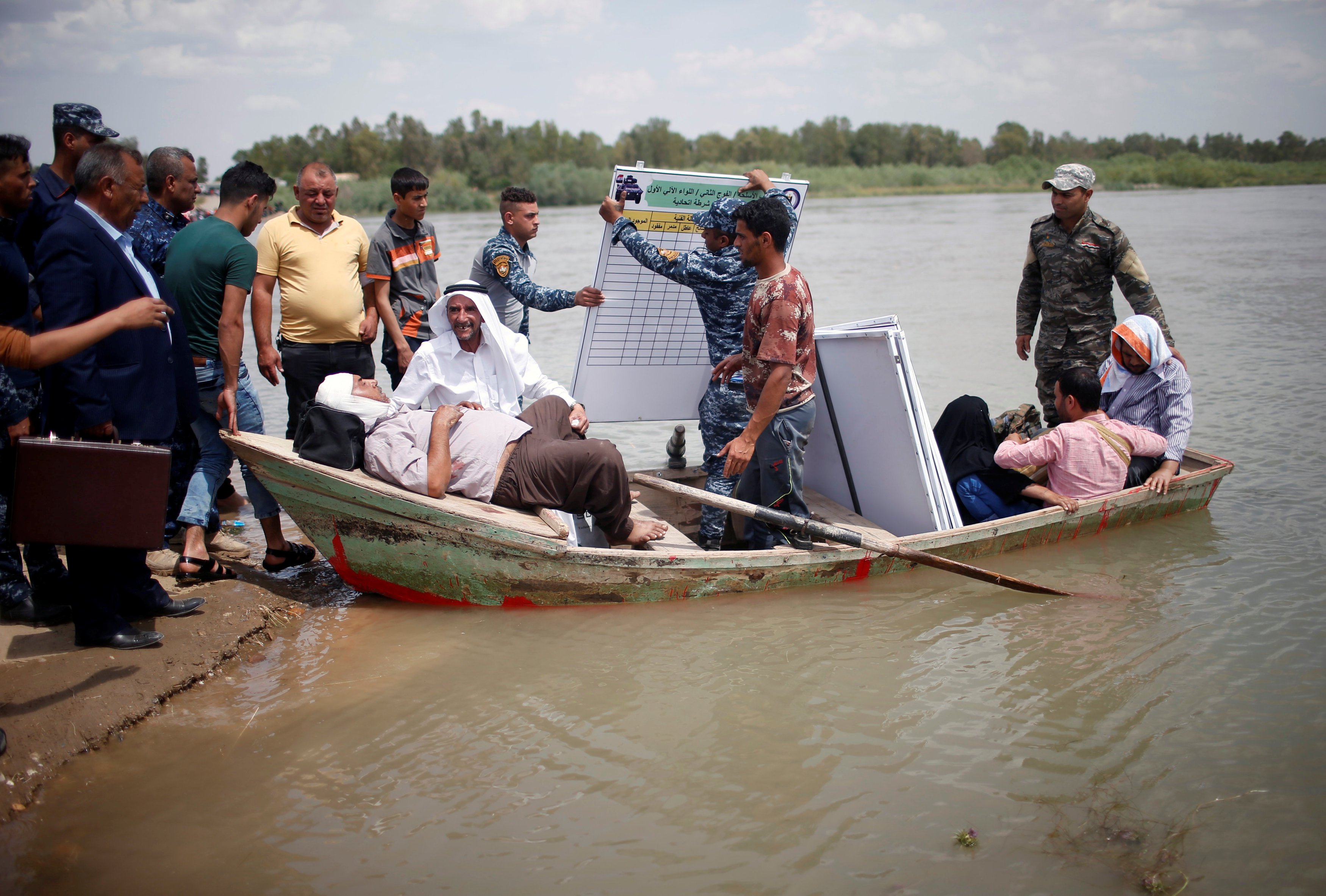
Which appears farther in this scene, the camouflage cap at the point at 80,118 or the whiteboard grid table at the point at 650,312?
the whiteboard grid table at the point at 650,312

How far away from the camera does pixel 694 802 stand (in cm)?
293

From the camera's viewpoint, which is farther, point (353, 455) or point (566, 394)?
point (566, 394)

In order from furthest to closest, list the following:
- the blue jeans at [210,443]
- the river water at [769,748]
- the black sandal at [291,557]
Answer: the black sandal at [291,557]
the blue jeans at [210,443]
the river water at [769,748]

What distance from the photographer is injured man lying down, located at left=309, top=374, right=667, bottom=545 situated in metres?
3.87

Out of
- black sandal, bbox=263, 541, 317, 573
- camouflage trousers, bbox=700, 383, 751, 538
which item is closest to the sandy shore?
black sandal, bbox=263, 541, 317, 573

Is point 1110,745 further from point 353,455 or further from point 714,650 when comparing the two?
point 353,455

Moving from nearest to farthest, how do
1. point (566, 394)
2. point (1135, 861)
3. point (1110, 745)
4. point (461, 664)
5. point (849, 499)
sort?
point (1135, 861), point (1110, 745), point (461, 664), point (566, 394), point (849, 499)

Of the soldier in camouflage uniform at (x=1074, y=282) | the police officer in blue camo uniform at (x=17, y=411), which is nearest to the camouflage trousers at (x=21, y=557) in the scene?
the police officer in blue camo uniform at (x=17, y=411)

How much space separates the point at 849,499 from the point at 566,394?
1.73 meters

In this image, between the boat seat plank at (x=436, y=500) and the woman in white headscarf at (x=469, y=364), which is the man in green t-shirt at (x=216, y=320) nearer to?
the boat seat plank at (x=436, y=500)

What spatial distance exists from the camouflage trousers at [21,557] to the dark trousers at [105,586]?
30cm

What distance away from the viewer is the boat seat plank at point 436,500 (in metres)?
3.66

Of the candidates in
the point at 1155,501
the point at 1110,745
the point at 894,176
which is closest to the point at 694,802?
the point at 1110,745

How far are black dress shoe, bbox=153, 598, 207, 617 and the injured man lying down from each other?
0.96 metres
